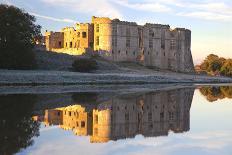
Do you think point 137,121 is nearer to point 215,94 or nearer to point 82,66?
point 215,94

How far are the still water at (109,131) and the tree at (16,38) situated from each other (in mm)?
26645

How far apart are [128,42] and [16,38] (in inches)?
1071

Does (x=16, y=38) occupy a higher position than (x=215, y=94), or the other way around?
(x=16, y=38)

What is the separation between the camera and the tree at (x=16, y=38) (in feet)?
150

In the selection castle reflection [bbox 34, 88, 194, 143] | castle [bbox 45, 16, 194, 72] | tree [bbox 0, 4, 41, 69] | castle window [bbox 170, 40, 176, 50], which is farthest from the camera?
castle window [bbox 170, 40, 176, 50]

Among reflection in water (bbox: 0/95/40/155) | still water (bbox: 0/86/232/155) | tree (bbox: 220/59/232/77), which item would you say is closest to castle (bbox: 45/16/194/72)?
tree (bbox: 220/59/232/77)

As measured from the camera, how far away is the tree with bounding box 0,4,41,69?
45656 mm

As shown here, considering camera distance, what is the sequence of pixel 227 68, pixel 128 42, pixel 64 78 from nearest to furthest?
pixel 64 78, pixel 128 42, pixel 227 68

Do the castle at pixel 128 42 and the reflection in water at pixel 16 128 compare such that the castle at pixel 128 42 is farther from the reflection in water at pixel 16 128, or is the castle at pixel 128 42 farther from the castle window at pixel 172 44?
the reflection in water at pixel 16 128

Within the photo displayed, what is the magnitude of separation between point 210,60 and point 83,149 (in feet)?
295

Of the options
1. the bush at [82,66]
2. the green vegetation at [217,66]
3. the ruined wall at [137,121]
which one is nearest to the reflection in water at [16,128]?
the ruined wall at [137,121]

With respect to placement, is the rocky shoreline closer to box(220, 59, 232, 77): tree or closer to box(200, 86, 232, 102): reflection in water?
Result: box(200, 86, 232, 102): reflection in water

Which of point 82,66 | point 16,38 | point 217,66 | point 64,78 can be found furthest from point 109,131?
point 217,66

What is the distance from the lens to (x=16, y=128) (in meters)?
12.4
